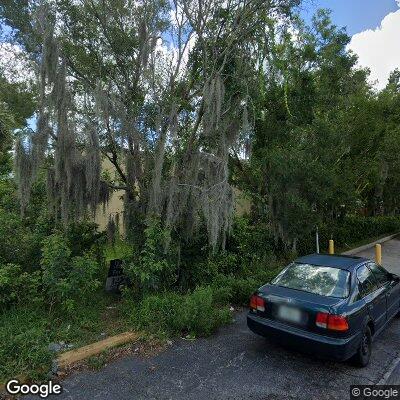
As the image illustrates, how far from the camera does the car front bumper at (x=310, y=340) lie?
3.66m

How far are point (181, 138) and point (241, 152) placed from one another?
167 cm

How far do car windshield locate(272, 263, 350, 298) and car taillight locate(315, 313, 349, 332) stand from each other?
384 mm

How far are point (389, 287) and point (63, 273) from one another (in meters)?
4.74

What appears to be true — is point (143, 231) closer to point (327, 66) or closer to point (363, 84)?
point (327, 66)

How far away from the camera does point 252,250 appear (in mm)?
8125

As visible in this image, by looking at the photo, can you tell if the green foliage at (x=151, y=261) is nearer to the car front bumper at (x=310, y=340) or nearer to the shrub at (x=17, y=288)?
the shrub at (x=17, y=288)

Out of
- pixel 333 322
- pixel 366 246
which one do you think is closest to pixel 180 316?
pixel 333 322

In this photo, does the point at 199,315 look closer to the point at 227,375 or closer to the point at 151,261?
the point at 227,375

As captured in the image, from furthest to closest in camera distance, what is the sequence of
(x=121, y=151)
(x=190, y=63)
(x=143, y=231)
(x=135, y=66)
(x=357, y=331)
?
(x=190, y=63), (x=135, y=66), (x=121, y=151), (x=143, y=231), (x=357, y=331)

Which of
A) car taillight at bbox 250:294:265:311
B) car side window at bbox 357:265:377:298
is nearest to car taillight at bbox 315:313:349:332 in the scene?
car side window at bbox 357:265:377:298

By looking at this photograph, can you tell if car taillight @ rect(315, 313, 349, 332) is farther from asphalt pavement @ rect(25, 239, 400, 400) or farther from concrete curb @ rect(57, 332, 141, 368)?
concrete curb @ rect(57, 332, 141, 368)

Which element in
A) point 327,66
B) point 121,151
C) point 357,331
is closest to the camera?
point 357,331

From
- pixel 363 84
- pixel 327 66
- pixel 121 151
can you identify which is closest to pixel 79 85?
pixel 121 151

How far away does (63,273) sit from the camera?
4.98 metres
